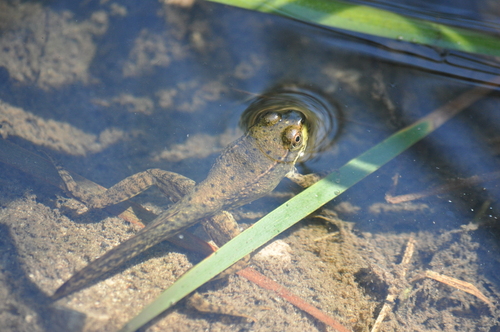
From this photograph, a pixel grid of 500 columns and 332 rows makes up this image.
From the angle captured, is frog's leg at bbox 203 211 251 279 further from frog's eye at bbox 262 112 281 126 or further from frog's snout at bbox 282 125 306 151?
frog's eye at bbox 262 112 281 126

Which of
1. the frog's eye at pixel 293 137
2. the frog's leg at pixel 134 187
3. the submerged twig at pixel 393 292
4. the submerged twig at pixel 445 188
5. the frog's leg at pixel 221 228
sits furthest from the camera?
the frog's leg at pixel 134 187

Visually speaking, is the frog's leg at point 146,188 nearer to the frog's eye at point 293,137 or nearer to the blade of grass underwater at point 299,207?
the blade of grass underwater at point 299,207

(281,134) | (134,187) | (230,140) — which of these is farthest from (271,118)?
(134,187)

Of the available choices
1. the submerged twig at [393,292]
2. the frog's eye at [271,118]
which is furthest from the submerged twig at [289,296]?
the frog's eye at [271,118]

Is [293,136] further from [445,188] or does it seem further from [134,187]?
[134,187]

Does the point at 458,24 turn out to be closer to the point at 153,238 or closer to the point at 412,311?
the point at 412,311

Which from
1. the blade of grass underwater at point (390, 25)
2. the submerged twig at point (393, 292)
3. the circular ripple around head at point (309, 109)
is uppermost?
the blade of grass underwater at point (390, 25)

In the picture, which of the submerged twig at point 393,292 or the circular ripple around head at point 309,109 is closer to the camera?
the submerged twig at point 393,292

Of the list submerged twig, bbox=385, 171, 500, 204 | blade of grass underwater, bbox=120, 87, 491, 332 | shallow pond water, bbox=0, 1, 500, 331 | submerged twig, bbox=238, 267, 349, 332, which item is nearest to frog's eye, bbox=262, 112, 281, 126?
shallow pond water, bbox=0, 1, 500, 331
